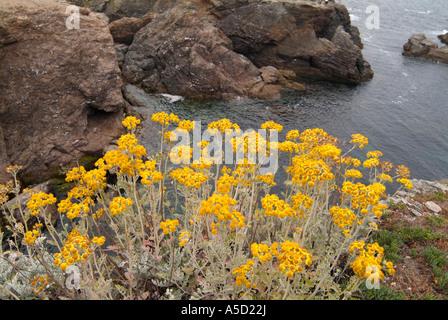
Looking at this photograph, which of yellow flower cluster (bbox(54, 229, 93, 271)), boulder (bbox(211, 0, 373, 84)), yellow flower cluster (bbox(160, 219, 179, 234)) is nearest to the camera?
yellow flower cluster (bbox(54, 229, 93, 271))

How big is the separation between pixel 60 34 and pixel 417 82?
68.1 feet

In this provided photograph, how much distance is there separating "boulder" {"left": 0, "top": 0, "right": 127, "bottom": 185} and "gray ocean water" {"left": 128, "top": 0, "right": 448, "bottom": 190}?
2137 millimetres

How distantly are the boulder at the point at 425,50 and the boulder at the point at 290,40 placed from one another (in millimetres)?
7644

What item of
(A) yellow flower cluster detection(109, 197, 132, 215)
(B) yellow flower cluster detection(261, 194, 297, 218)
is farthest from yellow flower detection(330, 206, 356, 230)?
(A) yellow flower cluster detection(109, 197, 132, 215)

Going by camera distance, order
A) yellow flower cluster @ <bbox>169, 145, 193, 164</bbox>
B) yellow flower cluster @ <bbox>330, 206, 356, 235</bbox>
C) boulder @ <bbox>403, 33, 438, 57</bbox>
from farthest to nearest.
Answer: boulder @ <bbox>403, 33, 438, 57</bbox> → yellow flower cluster @ <bbox>169, 145, 193, 164</bbox> → yellow flower cluster @ <bbox>330, 206, 356, 235</bbox>

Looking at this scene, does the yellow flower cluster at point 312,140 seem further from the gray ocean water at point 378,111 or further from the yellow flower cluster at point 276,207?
the gray ocean water at point 378,111

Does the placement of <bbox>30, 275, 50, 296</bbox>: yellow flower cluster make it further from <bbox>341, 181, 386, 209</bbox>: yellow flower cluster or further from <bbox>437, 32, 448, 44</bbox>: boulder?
<bbox>437, 32, 448, 44</bbox>: boulder

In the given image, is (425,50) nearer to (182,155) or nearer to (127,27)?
(127,27)

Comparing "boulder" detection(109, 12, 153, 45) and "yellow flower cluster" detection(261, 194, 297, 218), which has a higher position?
"boulder" detection(109, 12, 153, 45)

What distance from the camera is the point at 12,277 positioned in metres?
4.82

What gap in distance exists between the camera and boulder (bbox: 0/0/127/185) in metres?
9.43

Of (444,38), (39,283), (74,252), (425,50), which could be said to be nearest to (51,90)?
(39,283)

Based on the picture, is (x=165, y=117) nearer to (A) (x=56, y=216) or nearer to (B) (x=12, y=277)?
(B) (x=12, y=277)

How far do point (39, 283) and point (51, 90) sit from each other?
26.6ft
